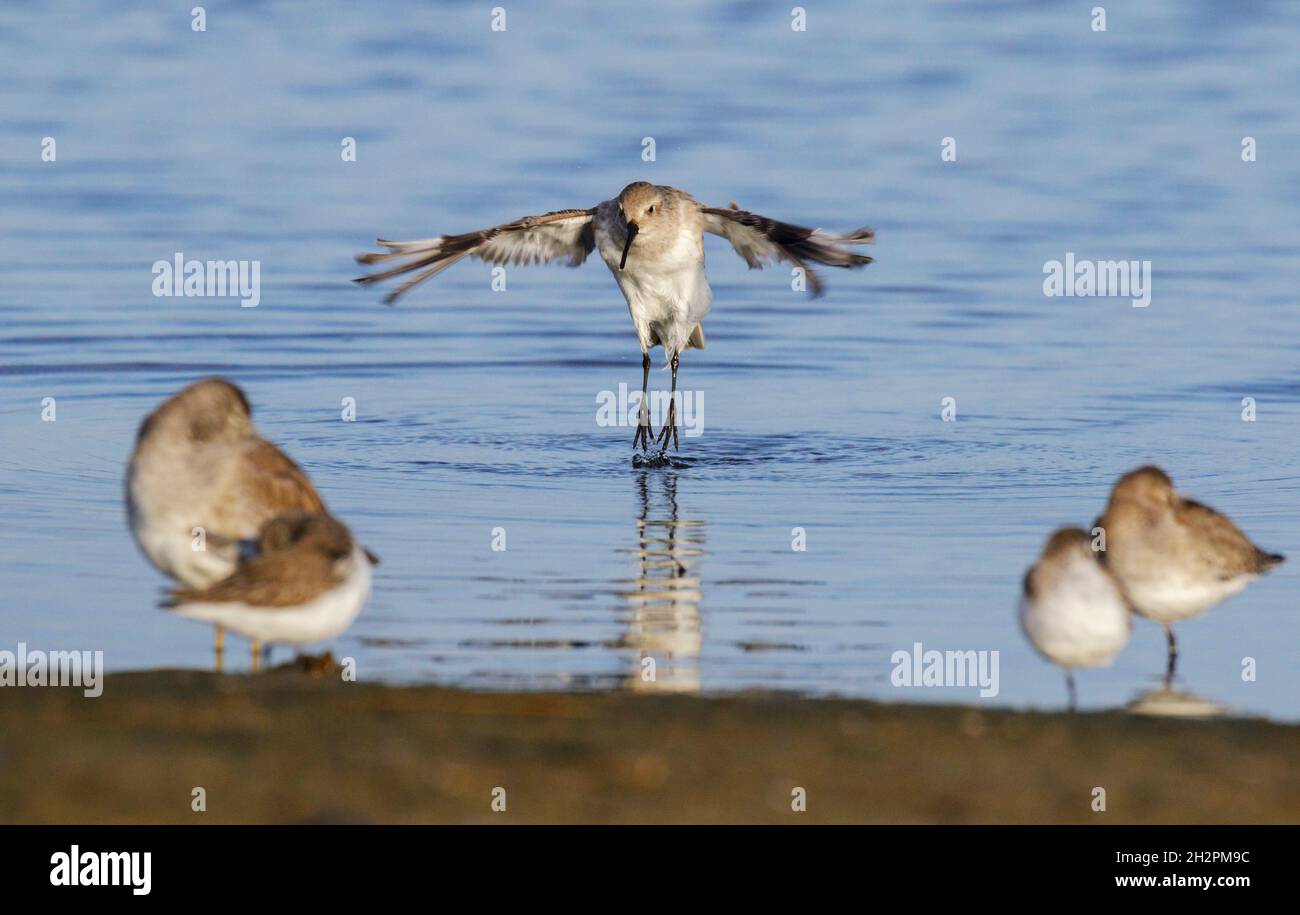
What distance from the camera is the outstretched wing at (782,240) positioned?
43.0 ft

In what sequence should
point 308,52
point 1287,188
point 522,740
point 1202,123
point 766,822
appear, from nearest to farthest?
point 766,822
point 522,740
point 1287,188
point 1202,123
point 308,52

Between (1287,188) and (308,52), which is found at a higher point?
(308,52)

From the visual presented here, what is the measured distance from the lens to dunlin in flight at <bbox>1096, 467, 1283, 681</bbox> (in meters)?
8.50

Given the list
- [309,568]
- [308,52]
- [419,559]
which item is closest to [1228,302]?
[419,559]

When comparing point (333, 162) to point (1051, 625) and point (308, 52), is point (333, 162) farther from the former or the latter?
point (1051, 625)

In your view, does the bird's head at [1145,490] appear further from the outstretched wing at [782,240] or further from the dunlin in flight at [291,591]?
the outstretched wing at [782,240]

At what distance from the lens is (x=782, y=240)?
44.4 ft

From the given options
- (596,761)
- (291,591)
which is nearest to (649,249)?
(291,591)

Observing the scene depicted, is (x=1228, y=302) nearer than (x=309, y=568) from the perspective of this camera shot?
No

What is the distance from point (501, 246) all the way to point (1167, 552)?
744 centimetres

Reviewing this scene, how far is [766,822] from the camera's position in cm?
600

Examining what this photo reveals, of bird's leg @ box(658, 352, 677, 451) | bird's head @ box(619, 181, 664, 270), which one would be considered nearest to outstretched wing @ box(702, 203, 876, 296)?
bird's head @ box(619, 181, 664, 270)

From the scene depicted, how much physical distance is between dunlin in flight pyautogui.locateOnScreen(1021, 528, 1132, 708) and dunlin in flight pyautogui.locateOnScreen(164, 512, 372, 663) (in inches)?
101

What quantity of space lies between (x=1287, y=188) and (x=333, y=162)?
12.1m
